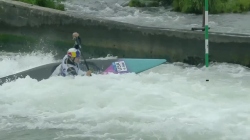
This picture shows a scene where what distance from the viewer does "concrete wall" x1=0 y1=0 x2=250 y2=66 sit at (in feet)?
37.7

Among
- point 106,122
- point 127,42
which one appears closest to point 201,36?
point 127,42

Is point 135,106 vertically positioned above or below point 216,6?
below


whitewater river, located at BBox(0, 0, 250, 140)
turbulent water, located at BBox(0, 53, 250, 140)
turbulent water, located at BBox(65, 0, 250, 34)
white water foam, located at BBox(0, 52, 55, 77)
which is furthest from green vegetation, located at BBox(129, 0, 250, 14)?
turbulent water, located at BBox(0, 53, 250, 140)

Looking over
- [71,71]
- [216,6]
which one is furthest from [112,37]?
[216,6]

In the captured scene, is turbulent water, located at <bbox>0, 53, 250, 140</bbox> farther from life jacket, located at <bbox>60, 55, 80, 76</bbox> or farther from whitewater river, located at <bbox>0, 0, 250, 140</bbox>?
life jacket, located at <bbox>60, 55, 80, 76</bbox>

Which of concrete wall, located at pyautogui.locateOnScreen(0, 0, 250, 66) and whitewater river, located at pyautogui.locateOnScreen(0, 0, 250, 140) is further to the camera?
concrete wall, located at pyautogui.locateOnScreen(0, 0, 250, 66)

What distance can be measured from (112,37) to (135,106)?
4.17 m

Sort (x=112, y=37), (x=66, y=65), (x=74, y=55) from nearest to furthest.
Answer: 1. (x=74, y=55)
2. (x=66, y=65)
3. (x=112, y=37)

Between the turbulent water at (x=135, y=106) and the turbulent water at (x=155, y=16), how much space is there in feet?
18.5

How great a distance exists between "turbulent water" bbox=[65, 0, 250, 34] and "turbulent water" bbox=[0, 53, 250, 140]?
5649 millimetres

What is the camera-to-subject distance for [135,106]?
915cm

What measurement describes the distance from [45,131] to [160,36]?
16.0 feet

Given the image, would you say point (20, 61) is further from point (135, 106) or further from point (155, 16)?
point (155, 16)

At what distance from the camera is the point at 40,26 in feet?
46.9
